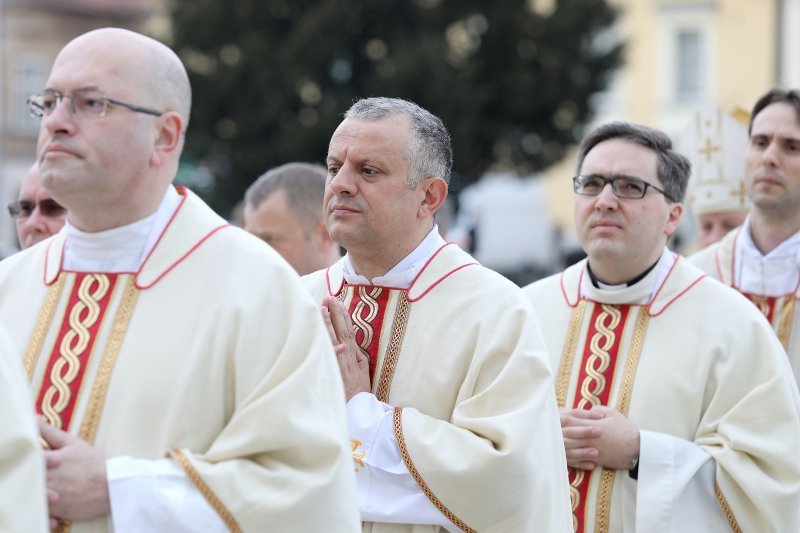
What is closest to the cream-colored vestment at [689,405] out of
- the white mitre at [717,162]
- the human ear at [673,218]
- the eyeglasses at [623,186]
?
the human ear at [673,218]

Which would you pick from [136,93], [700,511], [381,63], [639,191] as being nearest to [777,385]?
[700,511]

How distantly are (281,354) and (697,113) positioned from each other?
374 cm

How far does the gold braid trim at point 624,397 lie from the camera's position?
4441mm

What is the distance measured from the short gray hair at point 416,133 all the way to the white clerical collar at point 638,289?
927 mm

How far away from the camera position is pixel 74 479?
9.82ft

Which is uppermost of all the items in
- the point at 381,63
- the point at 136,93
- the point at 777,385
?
the point at 381,63

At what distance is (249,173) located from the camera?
Result: 20.8 m

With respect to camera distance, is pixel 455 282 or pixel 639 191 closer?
pixel 455 282

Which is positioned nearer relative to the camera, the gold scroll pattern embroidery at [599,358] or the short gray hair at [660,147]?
the gold scroll pattern embroidery at [599,358]

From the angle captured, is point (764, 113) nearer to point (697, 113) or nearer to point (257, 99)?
point (697, 113)

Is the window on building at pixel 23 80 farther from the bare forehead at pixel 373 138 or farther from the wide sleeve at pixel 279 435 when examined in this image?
the wide sleeve at pixel 279 435

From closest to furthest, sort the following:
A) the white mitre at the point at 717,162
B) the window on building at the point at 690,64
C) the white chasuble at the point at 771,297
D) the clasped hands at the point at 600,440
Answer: the clasped hands at the point at 600,440
the white chasuble at the point at 771,297
the white mitre at the point at 717,162
the window on building at the point at 690,64

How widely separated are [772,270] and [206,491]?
3043mm

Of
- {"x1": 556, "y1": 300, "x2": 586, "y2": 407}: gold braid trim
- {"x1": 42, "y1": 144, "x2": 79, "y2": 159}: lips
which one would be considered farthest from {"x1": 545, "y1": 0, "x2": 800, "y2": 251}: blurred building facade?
{"x1": 42, "y1": 144, "x2": 79, "y2": 159}: lips
